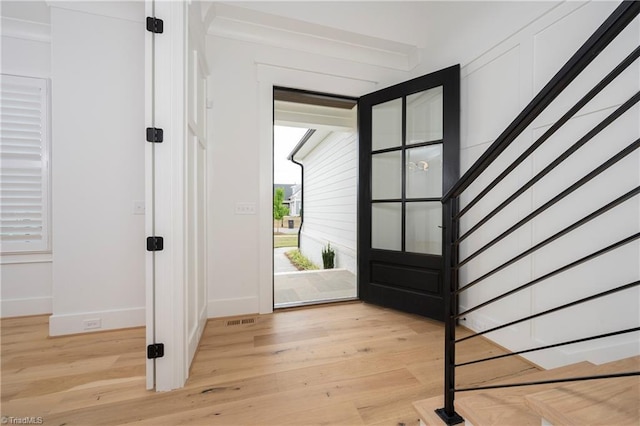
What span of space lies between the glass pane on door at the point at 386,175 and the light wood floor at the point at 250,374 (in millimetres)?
1270

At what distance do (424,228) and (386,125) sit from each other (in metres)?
1.14

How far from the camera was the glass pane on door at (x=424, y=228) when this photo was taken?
2.51 metres

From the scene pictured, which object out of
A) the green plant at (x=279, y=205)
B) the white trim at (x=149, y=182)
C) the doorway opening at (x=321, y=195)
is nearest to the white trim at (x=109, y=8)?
the white trim at (x=149, y=182)

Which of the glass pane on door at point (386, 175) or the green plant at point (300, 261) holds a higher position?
the glass pane on door at point (386, 175)

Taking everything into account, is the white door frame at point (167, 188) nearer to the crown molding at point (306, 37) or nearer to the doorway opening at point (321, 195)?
the crown molding at point (306, 37)

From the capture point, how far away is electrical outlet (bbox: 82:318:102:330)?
7.43 ft

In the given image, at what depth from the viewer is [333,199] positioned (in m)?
6.00

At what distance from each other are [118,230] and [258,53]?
2085 millimetres

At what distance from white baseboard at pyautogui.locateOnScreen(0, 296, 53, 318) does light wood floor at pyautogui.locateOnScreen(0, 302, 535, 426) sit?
0.10 m

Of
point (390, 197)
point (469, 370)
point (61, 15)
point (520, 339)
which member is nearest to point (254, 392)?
point (469, 370)

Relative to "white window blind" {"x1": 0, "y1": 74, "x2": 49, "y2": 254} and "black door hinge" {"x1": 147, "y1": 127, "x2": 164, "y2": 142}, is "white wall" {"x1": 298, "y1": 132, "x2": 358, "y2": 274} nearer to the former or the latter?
"black door hinge" {"x1": 147, "y1": 127, "x2": 164, "y2": 142}

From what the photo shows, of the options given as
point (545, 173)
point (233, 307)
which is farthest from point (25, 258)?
point (545, 173)

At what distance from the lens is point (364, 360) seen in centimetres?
183

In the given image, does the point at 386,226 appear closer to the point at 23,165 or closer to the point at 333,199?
the point at 333,199
